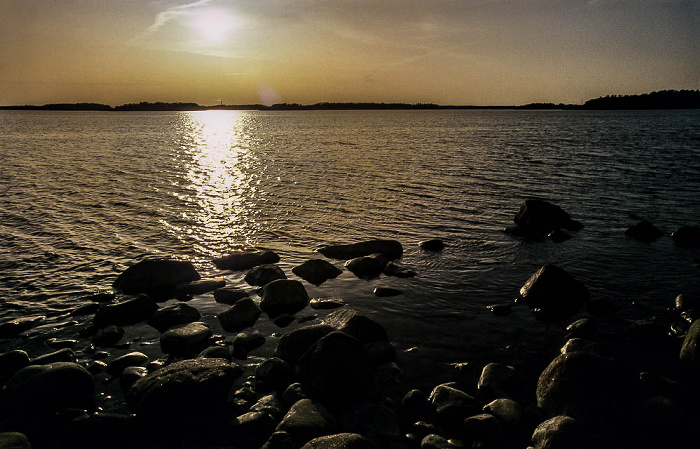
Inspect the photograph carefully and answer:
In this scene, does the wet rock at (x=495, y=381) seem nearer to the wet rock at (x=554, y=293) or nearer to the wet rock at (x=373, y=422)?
the wet rock at (x=373, y=422)

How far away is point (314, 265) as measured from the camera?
15.0 m

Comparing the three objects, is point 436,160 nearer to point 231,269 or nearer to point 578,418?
point 231,269

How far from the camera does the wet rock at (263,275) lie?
47.3ft

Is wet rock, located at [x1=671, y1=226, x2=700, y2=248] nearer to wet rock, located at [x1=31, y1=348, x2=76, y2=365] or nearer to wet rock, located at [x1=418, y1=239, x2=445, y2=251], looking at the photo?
wet rock, located at [x1=418, y1=239, x2=445, y2=251]

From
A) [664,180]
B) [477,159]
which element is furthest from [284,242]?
[477,159]

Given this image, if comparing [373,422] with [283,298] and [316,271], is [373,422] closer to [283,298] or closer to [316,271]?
[283,298]

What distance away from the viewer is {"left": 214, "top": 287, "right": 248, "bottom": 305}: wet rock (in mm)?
13047

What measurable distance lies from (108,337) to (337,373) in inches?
248

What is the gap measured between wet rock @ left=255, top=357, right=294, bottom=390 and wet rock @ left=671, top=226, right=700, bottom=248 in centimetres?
1776

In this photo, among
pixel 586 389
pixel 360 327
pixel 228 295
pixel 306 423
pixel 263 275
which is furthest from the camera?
pixel 263 275

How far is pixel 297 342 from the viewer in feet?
31.8

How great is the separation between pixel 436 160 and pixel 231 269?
1430 inches

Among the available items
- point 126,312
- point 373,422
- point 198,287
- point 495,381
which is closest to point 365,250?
point 198,287

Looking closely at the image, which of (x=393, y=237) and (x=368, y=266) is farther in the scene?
(x=393, y=237)
